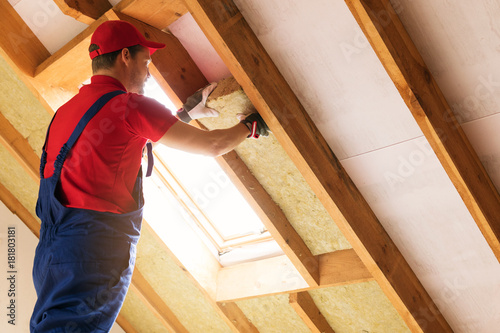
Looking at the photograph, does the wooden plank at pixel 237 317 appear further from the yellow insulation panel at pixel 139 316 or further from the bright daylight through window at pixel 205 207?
the yellow insulation panel at pixel 139 316

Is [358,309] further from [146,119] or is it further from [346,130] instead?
[146,119]

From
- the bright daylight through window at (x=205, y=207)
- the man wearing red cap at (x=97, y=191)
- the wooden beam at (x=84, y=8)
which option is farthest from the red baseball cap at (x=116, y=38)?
the bright daylight through window at (x=205, y=207)

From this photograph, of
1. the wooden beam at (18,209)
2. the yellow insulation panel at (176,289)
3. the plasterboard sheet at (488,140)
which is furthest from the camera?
the wooden beam at (18,209)

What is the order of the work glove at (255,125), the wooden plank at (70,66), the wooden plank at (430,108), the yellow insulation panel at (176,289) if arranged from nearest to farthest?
the wooden plank at (430,108) → the work glove at (255,125) → the wooden plank at (70,66) → the yellow insulation panel at (176,289)

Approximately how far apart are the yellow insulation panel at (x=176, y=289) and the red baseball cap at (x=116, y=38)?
171cm

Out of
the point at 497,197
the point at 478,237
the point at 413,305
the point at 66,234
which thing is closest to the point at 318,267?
the point at 413,305

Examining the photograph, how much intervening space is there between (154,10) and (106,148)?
0.77m

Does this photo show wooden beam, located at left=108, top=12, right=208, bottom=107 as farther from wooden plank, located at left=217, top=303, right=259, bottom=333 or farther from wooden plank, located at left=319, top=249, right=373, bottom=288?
wooden plank, located at left=217, top=303, right=259, bottom=333

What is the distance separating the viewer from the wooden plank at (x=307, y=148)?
2.10 metres

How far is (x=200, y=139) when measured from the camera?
2.05 metres

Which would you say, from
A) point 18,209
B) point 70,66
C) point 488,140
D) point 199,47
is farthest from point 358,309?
point 18,209

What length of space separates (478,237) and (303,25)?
118cm

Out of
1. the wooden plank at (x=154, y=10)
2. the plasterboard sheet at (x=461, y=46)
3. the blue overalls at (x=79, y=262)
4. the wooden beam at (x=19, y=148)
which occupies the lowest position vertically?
the plasterboard sheet at (x=461, y=46)

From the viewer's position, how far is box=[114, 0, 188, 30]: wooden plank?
91.8 inches
